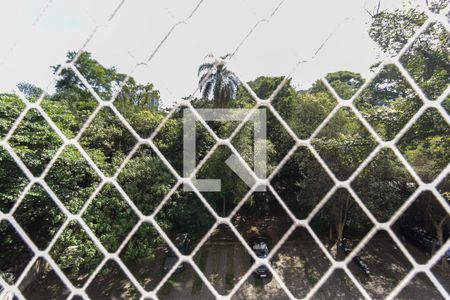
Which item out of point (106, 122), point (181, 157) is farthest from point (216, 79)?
point (106, 122)

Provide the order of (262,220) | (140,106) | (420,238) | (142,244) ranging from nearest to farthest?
(142,244) < (420,238) < (262,220) < (140,106)

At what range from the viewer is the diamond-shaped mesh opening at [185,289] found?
20.7ft

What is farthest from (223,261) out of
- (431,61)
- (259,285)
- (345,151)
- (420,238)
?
(431,61)

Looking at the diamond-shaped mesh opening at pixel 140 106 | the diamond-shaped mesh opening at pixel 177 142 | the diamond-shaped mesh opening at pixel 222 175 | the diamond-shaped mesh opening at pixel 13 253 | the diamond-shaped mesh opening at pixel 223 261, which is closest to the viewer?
the diamond-shaped mesh opening at pixel 13 253

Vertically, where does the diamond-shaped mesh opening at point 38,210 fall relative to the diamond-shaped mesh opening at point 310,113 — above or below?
below

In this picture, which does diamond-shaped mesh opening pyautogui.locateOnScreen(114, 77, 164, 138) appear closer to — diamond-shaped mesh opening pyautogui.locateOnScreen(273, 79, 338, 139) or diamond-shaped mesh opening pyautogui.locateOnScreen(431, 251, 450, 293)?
diamond-shaped mesh opening pyautogui.locateOnScreen(273, 79, 338, 139)

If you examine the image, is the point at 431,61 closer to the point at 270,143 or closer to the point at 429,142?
the point at 429,142

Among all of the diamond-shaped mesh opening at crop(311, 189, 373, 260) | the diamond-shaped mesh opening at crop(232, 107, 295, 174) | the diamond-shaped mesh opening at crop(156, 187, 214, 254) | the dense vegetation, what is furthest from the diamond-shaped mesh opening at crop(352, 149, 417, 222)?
the diamond-shaped mesh opening at crop(156, 187, 214, 254)

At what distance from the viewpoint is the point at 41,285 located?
671 centimetres

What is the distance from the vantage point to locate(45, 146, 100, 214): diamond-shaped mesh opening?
539 cm

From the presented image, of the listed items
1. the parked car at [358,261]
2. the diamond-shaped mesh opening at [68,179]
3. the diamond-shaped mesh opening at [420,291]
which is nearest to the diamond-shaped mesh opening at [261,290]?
the parked car at [358,261]

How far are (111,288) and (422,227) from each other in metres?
8.34

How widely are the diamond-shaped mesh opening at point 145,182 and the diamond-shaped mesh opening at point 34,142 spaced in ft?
4.47

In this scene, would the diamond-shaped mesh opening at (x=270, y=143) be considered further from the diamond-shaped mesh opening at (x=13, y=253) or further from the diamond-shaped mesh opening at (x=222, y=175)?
the diamond-shaped mesh opening at (x=13, y=253)
